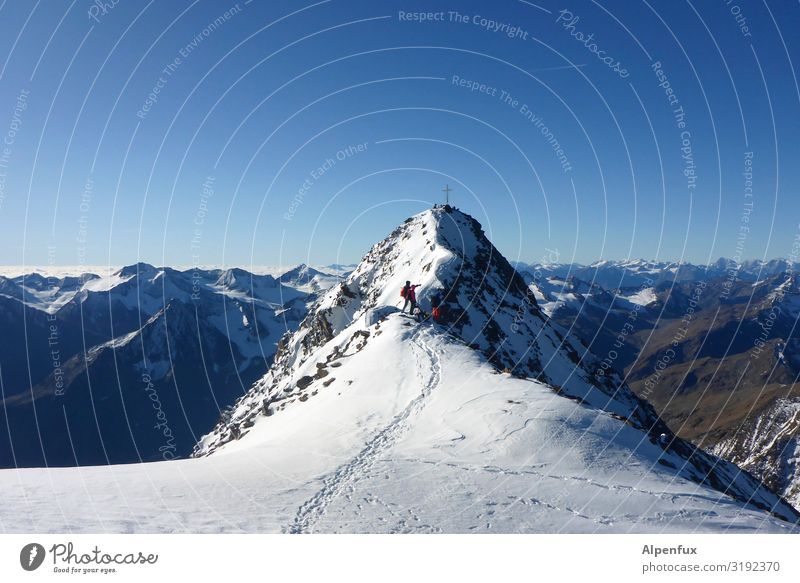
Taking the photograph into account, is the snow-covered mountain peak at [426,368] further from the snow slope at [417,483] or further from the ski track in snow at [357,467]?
the snow slope at [417,483]

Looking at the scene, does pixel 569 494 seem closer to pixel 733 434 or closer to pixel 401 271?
pixel 401 271

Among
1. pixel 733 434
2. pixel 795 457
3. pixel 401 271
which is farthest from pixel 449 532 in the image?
pixel 733 434

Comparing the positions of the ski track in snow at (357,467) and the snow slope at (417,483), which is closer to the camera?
the snow slope at (417,483)
